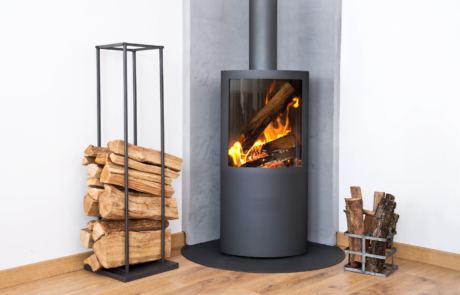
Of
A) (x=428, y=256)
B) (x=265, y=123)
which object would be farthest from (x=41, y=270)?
(x=428, y=256)

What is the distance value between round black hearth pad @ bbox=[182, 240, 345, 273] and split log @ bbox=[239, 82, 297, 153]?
640 millimetres

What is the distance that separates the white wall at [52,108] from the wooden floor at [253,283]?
0.20 metres

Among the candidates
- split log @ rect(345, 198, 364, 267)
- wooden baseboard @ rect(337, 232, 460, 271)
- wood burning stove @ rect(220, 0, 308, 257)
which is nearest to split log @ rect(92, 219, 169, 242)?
wood burning stove @ rect(220, 0, 308, 257)

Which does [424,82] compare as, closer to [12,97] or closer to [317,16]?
[317,16]

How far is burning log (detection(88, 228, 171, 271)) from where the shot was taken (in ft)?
8.12

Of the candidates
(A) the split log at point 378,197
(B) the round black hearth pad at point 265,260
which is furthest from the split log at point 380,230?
(B) the round black hearth pad at point 265,260

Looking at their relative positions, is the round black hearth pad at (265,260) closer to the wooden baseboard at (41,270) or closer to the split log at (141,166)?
the split log at (141,166)

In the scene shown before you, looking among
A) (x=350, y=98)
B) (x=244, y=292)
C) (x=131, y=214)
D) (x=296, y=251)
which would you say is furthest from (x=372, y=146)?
(x=131, y=214)

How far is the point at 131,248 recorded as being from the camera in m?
2.58

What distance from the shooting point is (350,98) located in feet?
10.5

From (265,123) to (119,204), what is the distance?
0.95 meters

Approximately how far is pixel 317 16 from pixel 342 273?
5.44 ft

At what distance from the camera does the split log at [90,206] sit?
251 cm

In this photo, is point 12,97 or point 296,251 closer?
point 12,97
